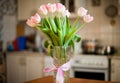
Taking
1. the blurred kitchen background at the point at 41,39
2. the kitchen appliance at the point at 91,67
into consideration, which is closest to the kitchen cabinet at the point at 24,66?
the blurred kitchen background at the point at 41,39

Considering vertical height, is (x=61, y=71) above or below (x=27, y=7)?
below

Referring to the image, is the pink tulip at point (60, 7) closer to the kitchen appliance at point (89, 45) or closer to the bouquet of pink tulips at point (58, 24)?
the bouquet of pink tulips at point (58, 24)

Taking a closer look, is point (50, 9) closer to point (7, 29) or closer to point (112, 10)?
point (112, 10)

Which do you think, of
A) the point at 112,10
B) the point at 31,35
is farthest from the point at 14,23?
the point at 112,10

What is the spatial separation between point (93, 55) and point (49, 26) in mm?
1722

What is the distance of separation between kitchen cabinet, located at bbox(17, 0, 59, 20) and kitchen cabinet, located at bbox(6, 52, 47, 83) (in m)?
0.66

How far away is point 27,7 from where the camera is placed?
11.2 feet

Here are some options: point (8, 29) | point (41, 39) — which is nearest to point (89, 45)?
point (41, 39)

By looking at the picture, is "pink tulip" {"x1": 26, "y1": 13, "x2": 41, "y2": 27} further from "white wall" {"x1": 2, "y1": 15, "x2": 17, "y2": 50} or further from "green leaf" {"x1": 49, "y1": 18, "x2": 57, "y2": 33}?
"white wall" {"x1": 2, "y1": 15, "x2": 17, "y2": 50}

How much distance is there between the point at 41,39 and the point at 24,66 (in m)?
0.59

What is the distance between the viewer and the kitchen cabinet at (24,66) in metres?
3.14

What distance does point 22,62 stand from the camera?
3262 mm

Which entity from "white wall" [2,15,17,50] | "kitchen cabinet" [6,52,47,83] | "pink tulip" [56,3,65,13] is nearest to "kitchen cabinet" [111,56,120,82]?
"kitchen cabinet" [6,52,47,83]

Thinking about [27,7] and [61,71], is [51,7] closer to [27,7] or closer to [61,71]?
[61,71]
